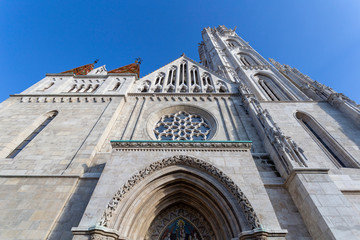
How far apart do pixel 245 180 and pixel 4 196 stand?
25.8ft

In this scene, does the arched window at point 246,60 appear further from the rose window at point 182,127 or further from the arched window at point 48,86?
the arched window at point 48,86

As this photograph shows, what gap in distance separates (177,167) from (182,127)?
13.7ft

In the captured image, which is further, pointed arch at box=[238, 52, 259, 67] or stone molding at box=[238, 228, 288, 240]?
pointed arch at box=[238, 52, 259, 67]

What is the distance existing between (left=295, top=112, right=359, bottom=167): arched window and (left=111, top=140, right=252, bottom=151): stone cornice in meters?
4.59

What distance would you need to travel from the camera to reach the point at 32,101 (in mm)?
10773

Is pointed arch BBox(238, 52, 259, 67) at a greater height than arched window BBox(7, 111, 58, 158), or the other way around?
pointed arch BBox(238, 52, 259, 67)

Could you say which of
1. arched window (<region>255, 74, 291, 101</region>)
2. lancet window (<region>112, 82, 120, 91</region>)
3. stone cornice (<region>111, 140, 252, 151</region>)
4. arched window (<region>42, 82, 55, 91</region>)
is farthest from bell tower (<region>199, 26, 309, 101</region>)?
arched window (<region>42, 82, 55, 91</region>)

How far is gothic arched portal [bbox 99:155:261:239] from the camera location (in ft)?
16.1

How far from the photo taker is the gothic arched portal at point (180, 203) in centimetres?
490

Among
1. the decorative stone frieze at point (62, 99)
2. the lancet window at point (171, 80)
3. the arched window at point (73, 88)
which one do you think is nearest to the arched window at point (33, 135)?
the decorative stone frieze at point (62, 99)

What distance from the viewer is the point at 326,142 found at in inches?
340

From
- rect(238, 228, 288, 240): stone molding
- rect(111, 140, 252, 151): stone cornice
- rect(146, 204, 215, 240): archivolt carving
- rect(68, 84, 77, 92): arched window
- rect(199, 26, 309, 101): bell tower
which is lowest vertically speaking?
rect(238, 228, 288, 240): stone molding

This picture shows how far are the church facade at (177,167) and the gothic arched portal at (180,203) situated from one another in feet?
0.11

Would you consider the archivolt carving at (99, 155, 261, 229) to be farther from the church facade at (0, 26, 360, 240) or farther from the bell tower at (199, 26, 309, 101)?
the bell tower at (199, 26, 309, 101)
